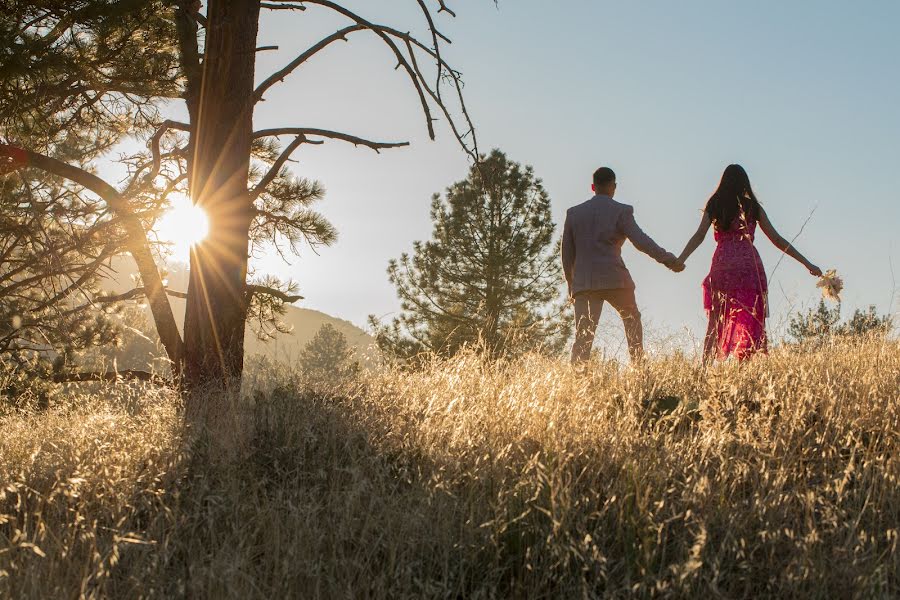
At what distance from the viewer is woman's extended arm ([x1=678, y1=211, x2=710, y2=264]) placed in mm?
6508

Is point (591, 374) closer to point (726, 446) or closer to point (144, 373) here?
point (726, 446)

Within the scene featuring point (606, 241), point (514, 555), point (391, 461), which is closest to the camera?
point (514, 555)

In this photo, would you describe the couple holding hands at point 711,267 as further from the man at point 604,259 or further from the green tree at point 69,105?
the green tree at point 69,105

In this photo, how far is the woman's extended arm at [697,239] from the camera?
651 centimetres

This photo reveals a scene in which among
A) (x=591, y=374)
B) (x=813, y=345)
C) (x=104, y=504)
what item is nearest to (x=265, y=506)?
(x=104, y=504)

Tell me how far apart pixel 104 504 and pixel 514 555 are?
175 centimetres

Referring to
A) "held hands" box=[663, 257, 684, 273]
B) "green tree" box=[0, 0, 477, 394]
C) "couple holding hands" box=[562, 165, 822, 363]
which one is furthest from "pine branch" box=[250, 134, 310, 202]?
"held hands" box=[663, 257, 684, 273]

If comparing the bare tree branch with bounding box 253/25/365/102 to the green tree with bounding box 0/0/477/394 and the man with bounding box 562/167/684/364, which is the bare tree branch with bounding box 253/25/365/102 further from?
the man with bounding box 562/167/684/364

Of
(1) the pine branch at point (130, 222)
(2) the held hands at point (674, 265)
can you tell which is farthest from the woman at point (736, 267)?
(1) the pine branch at point (130, 222)

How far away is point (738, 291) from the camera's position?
630 centimetres

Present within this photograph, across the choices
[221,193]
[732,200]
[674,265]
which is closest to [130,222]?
[221,193]

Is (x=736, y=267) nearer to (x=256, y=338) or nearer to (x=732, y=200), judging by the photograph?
(x=732, y=200)

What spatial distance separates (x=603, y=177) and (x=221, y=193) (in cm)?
348

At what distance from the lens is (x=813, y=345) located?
A: 572cm
